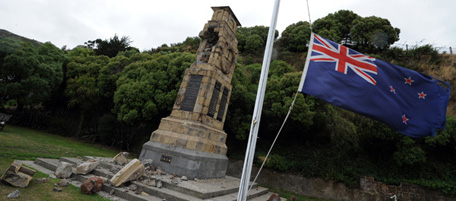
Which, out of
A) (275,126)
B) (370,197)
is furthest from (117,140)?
(370,197)

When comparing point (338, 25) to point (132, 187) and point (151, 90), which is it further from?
point (132, 187)

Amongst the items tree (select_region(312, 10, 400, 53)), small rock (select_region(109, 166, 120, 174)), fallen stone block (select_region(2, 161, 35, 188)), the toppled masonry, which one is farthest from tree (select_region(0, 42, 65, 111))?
tree (select_region(312, 10, 400, 53))

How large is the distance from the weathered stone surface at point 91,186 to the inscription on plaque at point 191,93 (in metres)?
3.71

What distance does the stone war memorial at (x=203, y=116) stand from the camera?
7160mm

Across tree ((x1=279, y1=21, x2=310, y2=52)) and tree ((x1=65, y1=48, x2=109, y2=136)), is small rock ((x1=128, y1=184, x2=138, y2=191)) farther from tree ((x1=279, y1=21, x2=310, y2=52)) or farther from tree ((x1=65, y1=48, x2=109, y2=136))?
tree ((x1=279, y1=21, x2=310, y2=52))

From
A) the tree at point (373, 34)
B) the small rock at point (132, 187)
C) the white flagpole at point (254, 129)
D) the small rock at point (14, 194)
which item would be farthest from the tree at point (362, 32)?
the small rock at point (14, 194)

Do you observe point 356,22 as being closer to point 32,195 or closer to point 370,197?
point 370,197

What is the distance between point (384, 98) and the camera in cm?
395

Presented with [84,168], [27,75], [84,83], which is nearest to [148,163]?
[84,168]

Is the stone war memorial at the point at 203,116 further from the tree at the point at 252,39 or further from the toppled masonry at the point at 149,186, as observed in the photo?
the tree at the point at 252,39

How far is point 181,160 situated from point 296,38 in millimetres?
28219

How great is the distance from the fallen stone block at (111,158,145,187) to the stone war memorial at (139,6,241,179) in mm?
1233

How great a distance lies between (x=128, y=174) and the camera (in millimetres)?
5641

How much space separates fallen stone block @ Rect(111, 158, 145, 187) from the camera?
5.41 meters
